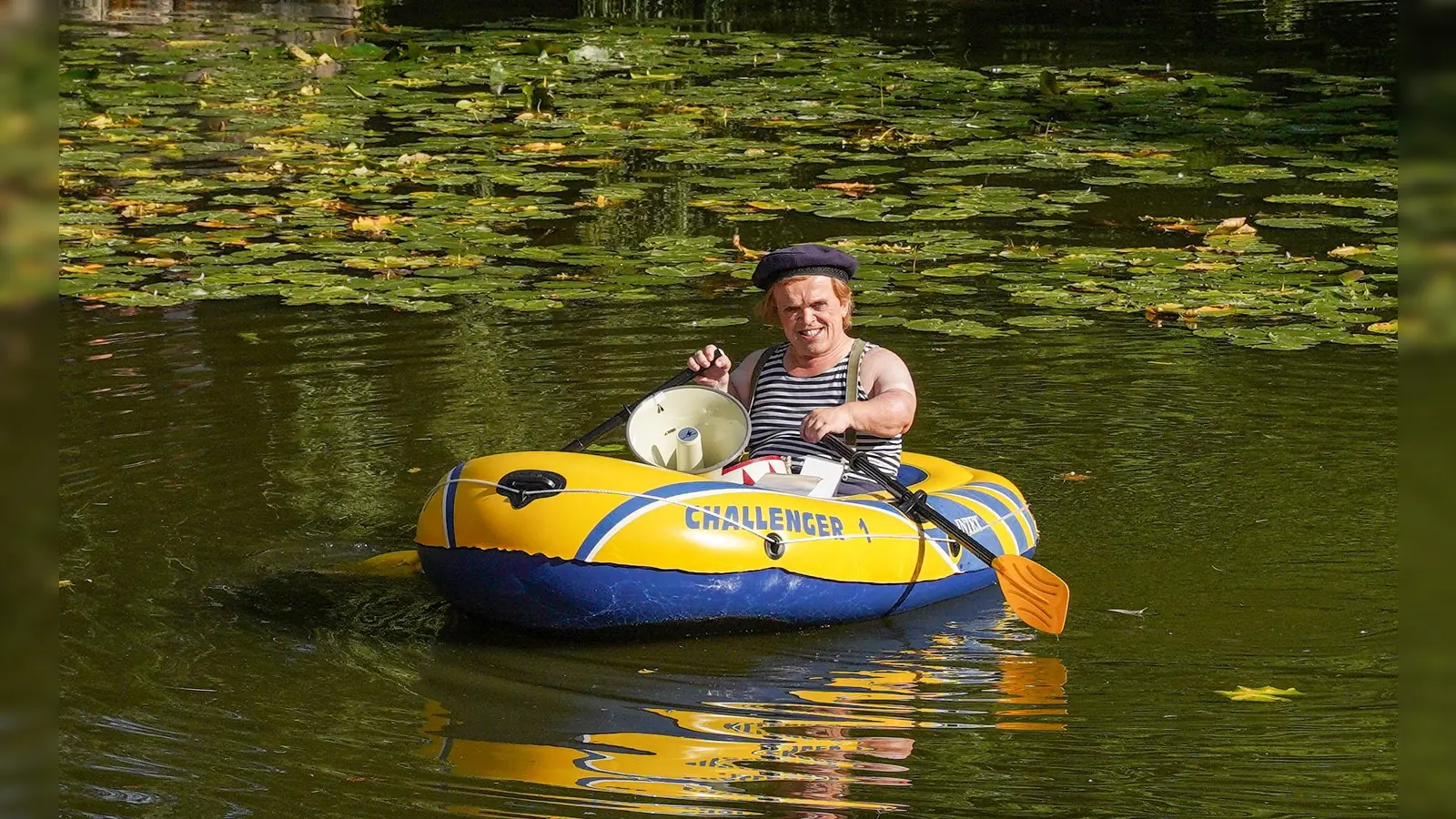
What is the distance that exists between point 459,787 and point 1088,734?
4.44 ft

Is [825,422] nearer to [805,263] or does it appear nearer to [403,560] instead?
[805,263]

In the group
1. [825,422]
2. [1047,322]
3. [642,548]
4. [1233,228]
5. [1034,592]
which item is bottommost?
[1034,592]

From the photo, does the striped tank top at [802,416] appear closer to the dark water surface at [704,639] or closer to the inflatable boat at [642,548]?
the inflatable boat at [642,548]

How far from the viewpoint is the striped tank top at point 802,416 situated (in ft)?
15.3

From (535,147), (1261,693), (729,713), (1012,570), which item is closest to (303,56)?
(535,147)

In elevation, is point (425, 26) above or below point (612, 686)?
above

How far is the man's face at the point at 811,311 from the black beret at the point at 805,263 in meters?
0.02

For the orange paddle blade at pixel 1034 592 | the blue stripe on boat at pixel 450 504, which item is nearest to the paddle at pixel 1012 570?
the orange paddle blade at pixel 1034 592

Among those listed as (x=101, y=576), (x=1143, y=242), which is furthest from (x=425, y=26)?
(x=101, y=576)

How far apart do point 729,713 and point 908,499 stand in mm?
958

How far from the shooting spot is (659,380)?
637 centimetres

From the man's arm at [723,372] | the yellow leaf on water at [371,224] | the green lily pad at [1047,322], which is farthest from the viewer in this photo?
the yellow leaf on water at [371,224]
